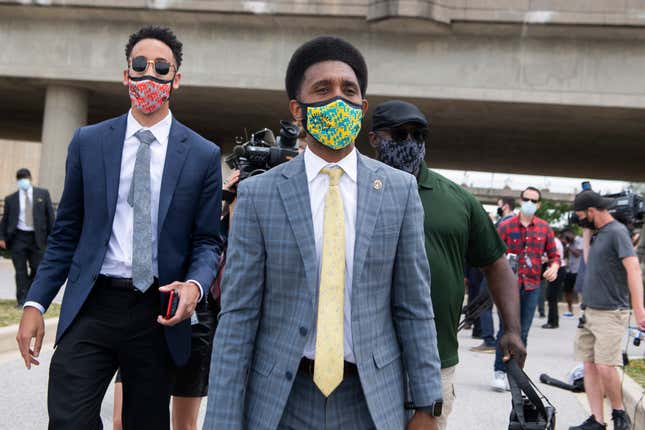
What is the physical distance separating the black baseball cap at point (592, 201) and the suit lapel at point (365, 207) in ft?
16.2

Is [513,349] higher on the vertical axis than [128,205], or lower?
lower

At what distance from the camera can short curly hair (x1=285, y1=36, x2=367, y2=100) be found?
2.70 meters

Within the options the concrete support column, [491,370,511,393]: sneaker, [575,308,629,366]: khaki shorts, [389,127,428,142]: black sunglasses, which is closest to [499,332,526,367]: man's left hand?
[389,127,428,142]: black sunglasses

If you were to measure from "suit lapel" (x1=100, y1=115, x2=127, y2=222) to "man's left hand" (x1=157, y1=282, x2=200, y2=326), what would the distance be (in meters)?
0.46

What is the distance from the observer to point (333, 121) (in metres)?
2.63

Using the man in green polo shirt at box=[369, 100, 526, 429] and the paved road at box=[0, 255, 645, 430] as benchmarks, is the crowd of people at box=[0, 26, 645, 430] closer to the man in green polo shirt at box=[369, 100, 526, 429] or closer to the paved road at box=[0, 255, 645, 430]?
the man in green polo shirt at box=[369, 100, 526, 429]

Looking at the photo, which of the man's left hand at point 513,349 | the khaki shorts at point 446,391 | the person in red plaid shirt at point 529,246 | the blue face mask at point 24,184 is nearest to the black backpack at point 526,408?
the man's left hand at point 513,349

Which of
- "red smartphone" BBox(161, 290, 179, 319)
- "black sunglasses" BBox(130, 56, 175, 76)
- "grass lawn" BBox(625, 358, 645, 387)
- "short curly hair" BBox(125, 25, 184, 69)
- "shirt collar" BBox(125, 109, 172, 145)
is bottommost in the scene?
"grass lawn" BBox(625, 358, 645, 387)

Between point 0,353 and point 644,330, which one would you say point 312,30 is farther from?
point 644,330

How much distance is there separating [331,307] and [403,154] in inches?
69.1

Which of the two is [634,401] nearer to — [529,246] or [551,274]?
[551,274]

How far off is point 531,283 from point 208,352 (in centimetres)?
628

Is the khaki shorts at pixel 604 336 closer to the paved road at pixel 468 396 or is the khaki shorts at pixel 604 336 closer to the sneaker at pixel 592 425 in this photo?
the sneaker at pixel 592 425

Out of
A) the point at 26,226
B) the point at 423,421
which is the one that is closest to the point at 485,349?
the point at 26,226
